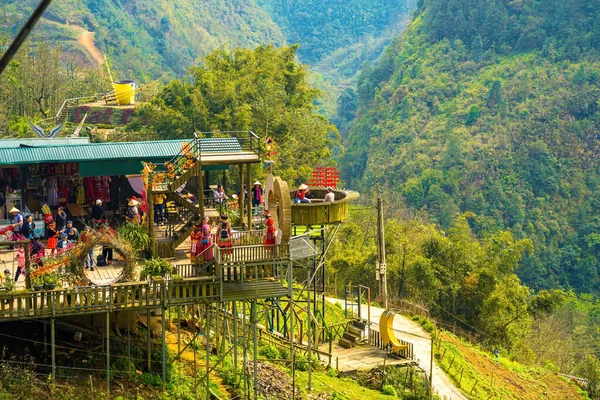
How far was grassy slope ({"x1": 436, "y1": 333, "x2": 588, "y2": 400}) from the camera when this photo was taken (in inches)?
1494

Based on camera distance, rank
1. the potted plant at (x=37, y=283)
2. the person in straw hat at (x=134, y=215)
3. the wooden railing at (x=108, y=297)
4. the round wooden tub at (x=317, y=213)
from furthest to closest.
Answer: the round wooden tub at (x=317, y=213) → the person in straw hat at (x=134, y=215) → the potted plant at (x=37, y=283) → the wooden railing at (x=108, y=297)

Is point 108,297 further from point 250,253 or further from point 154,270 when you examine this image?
point 250,253

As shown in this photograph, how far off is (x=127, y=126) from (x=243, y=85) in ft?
32.6

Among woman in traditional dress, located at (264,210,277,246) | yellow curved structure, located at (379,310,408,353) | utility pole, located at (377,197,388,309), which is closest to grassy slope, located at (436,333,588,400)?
yellow curved structure, located at (379,310,408,353)

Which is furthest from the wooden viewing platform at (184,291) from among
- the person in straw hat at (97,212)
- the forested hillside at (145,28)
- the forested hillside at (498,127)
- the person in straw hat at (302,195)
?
the forested hillside at (145,28)

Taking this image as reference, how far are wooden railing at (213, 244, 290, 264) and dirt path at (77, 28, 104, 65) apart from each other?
383 feet

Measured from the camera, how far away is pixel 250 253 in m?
26.2

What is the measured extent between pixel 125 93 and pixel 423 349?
154 ft

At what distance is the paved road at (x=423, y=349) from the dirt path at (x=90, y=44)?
104226 millimetres

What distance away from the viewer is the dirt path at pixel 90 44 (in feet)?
456

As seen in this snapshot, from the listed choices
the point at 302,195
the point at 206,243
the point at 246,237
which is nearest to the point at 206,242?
the point at 206,243

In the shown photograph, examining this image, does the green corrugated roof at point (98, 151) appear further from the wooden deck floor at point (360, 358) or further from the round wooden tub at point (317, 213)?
the wooden deck floor at point (360, 358)

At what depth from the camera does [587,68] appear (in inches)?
4446

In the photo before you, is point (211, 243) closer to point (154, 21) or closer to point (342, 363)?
point (342, 363)
